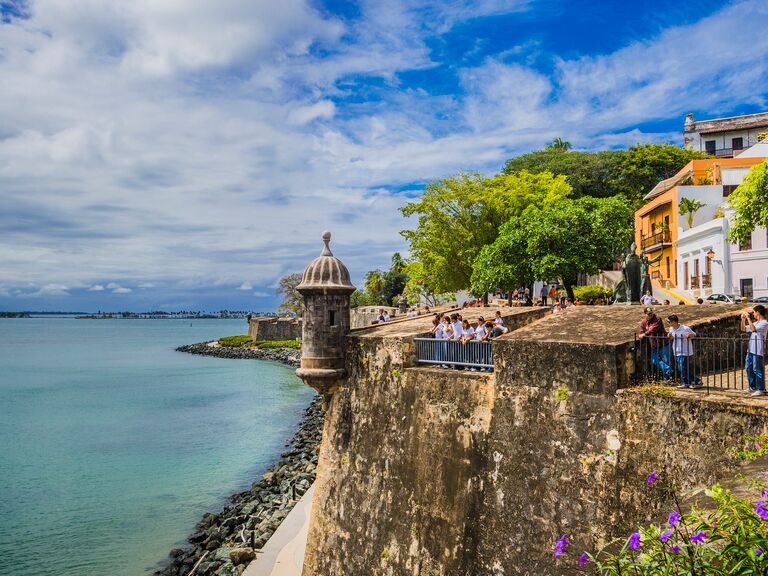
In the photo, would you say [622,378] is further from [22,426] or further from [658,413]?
[22,426]

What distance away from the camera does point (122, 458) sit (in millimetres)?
28094

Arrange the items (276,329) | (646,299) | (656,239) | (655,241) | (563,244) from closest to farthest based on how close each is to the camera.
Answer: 1. (646,299)
2. (563,244)
3. (656,239)
4. (655,241)
5. (276,329)

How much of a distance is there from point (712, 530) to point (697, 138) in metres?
59.6

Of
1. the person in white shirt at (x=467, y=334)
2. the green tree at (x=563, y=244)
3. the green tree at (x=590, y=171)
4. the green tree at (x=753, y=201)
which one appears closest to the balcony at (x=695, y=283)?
the green tree at (x=563, y=244)

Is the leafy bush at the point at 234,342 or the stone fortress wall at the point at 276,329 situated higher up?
the stone fortress wall at the point at 276,329

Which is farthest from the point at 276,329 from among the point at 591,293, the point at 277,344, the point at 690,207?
the point at 690,207

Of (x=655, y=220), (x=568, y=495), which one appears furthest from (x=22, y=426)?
(x=655, y=220)

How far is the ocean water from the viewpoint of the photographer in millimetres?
18594

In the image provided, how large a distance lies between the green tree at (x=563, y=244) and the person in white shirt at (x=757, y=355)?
12.0 metres

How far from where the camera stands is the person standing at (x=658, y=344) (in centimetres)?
812

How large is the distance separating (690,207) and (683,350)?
84.6 ft

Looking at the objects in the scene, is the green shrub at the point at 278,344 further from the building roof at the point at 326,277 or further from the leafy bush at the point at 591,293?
the building roof at the point at 326,277

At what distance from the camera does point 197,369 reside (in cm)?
6506

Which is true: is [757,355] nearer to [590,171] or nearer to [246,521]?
[246,521]
